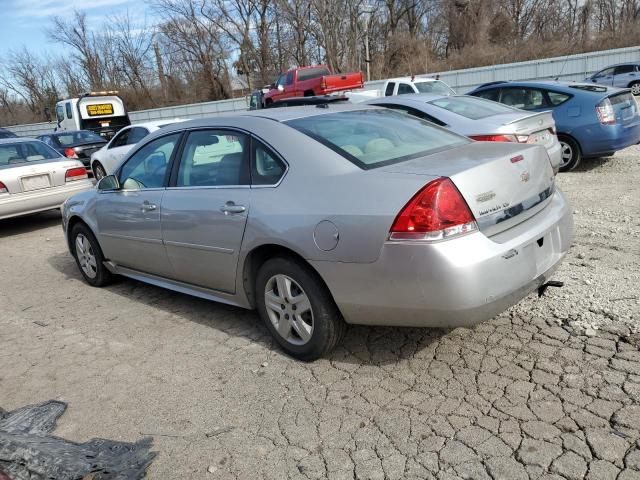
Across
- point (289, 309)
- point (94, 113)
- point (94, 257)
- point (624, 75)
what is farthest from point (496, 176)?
point (624, 75)

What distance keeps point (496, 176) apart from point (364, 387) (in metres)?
1.42

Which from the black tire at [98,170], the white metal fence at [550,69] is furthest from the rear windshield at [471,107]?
the white metal fence at [550,69]

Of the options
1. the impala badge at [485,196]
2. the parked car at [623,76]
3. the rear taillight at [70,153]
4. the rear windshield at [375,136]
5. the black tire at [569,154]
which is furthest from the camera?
the parked car at [623,76]

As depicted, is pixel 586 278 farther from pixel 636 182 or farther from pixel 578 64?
pixel 578 64

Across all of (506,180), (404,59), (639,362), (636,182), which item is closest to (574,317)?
(639,362)

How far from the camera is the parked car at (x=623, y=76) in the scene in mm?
→ 22639

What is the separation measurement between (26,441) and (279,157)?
2.09 meters

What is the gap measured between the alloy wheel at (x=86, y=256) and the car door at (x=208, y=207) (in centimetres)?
164

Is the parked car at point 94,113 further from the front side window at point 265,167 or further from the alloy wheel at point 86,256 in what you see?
the front side window at point 265,167

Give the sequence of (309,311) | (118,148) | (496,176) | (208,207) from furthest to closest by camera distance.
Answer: (118,148) → (208,207) → (309,311) → (496,176)

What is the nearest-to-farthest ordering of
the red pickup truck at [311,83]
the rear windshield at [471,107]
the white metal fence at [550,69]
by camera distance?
the rear windshield at [471,107] < the red pickup truck at [311,83] < the white metal fence at [550,69]

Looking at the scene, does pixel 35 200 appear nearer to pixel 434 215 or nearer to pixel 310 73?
pixel 434 215

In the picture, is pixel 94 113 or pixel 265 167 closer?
pixel 265 167

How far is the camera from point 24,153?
29.9 feet
